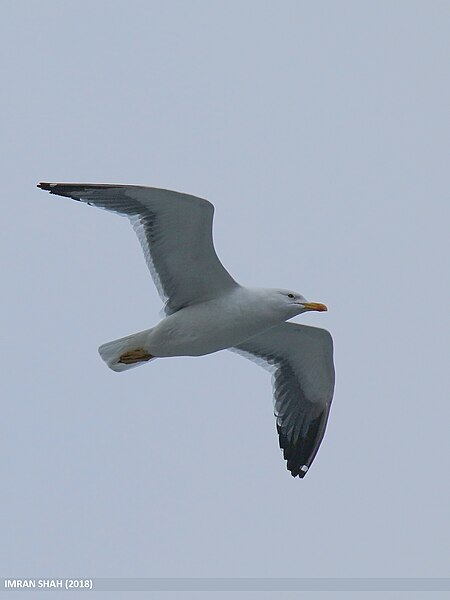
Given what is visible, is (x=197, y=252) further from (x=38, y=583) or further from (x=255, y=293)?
(x=38, y=583)

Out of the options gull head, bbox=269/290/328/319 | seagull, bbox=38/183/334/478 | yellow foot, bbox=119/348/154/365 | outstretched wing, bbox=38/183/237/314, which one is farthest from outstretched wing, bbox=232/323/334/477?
yellow foot, bbox=119/348/154/365

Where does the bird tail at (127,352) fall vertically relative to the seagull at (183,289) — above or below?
below

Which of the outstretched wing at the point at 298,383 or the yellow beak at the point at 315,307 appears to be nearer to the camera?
the yellow beak at the point at 315,307

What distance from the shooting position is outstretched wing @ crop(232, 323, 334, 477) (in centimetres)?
1430

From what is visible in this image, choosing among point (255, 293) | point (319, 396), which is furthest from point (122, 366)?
point (319, 396)

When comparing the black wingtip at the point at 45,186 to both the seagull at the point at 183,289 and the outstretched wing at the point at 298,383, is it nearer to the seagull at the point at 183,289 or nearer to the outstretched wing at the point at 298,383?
the seagull at the point at 183,289

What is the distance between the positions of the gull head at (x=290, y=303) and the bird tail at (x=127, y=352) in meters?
1.27

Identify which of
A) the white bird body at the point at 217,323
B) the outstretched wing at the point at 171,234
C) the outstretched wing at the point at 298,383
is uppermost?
the outstretched wing at the point at 171,234

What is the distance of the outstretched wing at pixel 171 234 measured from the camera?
1233 centimetres

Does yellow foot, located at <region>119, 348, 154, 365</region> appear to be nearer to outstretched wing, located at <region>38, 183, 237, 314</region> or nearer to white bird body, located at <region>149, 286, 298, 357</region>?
white bird body, located at <region>149, 286, 298, 357</region>

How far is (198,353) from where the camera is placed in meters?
13.1

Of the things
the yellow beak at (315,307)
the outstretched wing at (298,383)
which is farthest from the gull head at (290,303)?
the outstretched wing at (298,383)

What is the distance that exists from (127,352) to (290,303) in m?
1.68

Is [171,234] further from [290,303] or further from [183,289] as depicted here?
[290,303]
